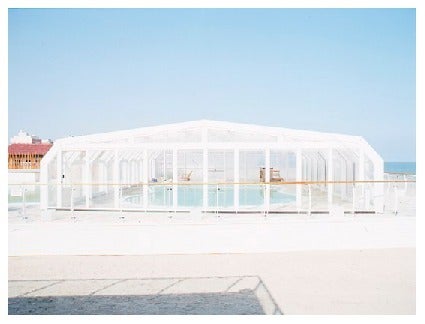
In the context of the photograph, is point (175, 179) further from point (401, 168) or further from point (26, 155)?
point (401, 168)

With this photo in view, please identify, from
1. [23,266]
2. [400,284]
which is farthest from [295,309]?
[23,266]

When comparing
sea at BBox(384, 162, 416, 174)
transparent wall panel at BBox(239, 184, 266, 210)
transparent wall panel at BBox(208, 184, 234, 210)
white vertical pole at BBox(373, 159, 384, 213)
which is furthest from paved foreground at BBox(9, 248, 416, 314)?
sea at BBox(384, 162, 416, 174)

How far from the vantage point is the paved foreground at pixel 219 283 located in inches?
268

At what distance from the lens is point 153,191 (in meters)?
13.8

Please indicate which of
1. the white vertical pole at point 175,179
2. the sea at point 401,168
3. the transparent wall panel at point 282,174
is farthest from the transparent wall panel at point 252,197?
the sea at point 401,168

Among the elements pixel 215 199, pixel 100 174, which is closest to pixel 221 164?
pixel 215 199

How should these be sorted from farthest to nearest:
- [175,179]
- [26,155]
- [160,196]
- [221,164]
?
[26,155]
[221,164]
[160,196]
[175,179]

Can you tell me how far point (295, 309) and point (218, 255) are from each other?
149 inches

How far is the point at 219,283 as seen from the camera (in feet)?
→ 26.5

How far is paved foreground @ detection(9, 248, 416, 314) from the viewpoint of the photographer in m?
6.81

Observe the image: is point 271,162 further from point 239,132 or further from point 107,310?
point 107,310

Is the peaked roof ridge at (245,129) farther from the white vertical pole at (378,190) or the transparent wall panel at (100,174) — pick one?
the transparent wall panel at (100,174)

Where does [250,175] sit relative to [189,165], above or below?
below

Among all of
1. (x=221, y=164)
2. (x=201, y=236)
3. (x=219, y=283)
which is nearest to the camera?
(x=219, y=283)
